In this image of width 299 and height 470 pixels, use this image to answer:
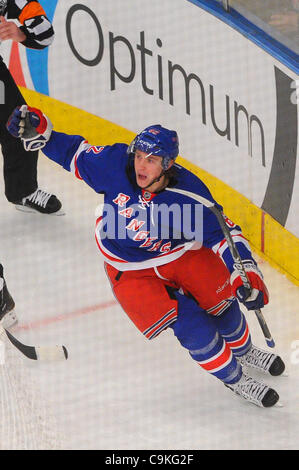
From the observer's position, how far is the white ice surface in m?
3.14

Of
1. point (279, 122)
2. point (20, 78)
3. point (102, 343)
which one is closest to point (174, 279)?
point (102, 343)

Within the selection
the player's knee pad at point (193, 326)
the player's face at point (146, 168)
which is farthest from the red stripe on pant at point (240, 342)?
the player's face at point (146, 168)

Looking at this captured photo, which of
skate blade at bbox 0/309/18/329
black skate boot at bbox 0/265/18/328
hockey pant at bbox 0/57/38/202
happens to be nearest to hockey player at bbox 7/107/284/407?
black skate boot at bbox 0/265/18/328

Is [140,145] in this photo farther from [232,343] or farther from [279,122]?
[279,122]

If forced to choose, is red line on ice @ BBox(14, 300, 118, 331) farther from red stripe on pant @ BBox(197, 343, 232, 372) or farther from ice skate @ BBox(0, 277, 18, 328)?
red stripe on pant @ BBox(197, 343, 232, 372)

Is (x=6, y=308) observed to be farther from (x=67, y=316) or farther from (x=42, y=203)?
(x=42, y=203)

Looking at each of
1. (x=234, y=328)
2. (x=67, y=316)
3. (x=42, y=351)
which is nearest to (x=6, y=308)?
(x=42, y=351)

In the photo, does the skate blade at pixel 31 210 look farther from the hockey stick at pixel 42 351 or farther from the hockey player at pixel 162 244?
the hockey player at pixel 162 244

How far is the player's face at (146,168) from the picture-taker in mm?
3086

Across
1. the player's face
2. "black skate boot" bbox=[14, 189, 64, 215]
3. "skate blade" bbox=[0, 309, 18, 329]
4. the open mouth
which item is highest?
the player's face

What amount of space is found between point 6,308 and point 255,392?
0.88 meters

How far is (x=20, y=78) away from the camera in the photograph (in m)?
5.03

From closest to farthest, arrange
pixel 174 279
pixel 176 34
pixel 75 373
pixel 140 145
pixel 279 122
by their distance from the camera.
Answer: pixel 140 145 < pixel 174 279 < pixel 75 373 < pixel 279 122 < pixel 176 34

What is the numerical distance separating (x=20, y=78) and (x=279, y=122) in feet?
5.09
